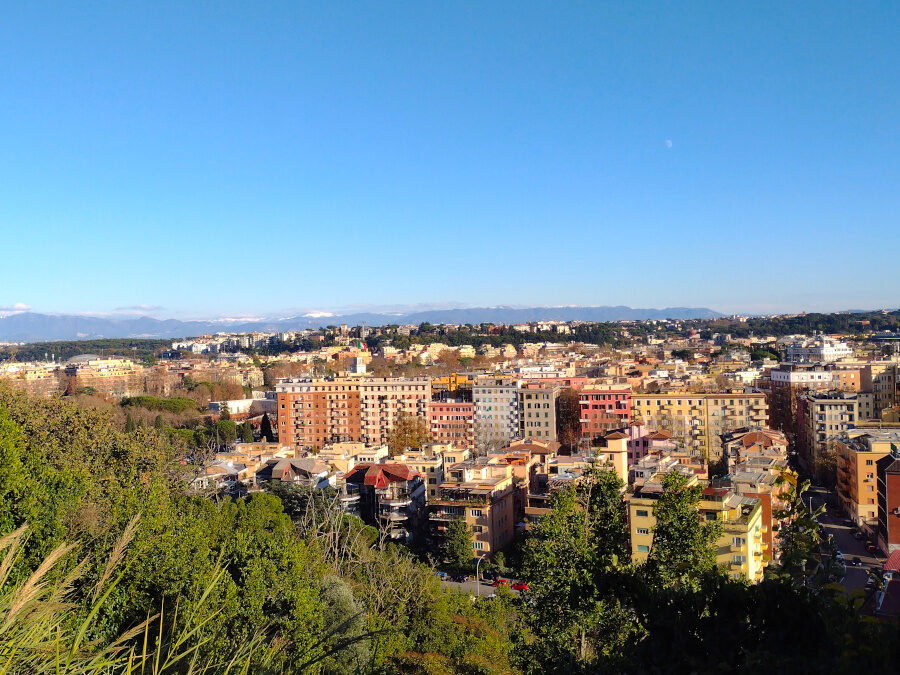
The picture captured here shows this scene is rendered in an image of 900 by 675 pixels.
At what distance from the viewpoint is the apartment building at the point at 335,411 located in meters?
27.8

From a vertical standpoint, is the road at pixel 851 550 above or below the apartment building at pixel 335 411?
below

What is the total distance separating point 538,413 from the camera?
25453 mm

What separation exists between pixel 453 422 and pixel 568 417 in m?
4.38

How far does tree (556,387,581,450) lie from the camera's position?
2558 centimetres

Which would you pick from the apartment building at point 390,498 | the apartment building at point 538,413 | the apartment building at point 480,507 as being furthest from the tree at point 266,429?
the apartment building at point 480,507

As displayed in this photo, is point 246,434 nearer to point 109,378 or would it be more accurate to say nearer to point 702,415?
point 702,415

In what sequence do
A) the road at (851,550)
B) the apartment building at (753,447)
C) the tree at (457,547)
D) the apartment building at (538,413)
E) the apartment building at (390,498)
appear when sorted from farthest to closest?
the apartment building at (538,413)
the apartment building at (753,447)
the apartment building at (390,498)
the tree at (457,547)
the road at (851,550)

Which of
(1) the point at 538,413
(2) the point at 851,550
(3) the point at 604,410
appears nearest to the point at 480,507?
(2) the point at 851,550

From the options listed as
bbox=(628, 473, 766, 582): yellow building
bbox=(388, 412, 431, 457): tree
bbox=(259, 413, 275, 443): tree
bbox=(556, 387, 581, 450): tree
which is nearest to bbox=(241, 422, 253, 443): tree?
bbox=(259, 413, 275, 443): tree

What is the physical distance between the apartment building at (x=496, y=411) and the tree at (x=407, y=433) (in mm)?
2033

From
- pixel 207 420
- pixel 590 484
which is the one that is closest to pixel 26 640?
pixel 590 484

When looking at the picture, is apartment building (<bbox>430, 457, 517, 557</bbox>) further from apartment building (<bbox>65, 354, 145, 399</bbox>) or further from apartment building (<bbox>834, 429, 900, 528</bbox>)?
apartment building (<bbox>65, 354, 145, 399</bbox>)

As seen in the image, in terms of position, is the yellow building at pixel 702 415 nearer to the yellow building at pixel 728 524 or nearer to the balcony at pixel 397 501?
the balcony at pixel 397 501

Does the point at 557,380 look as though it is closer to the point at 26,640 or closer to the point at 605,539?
the point at 605,539
